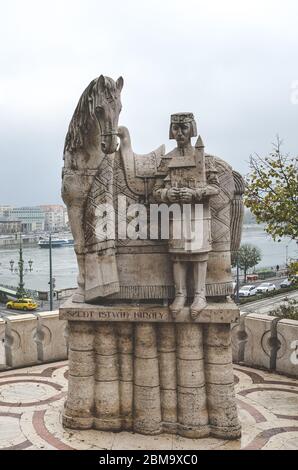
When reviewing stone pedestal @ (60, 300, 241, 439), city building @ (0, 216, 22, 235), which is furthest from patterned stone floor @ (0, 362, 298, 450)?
city building @ (0, 216, 22, 235)

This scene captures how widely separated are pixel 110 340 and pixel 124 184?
1991 mm

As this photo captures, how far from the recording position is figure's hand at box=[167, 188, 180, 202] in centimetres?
593

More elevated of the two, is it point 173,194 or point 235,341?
point 173,194

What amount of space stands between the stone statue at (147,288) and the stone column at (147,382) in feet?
0.04

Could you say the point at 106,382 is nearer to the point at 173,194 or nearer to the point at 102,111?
the point at 173,194

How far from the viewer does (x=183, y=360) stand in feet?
20.4

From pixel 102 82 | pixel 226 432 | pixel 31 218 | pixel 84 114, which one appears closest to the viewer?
pixel 102 82

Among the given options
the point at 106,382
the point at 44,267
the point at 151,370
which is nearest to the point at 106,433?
the point at 106,382

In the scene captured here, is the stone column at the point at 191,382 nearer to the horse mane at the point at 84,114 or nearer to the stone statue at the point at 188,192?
the stone statue at the point at 188,192

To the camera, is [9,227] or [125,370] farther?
[9,227]

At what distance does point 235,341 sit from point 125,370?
3589 mm

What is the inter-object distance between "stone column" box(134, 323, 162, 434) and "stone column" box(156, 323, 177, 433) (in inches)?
2.9

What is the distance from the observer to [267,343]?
891cm
